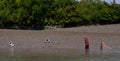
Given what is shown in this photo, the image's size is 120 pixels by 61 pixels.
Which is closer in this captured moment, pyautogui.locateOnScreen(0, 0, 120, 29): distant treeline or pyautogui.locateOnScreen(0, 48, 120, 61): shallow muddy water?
pyautogui.locateOnScreen(0, 48, 120, 61): shallow muddy water

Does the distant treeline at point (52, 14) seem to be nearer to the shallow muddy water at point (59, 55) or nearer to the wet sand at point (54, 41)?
the wet sand at point (54, 41)

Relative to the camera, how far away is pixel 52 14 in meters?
52.6

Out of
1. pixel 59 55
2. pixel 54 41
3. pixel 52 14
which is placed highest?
pixel 52 14

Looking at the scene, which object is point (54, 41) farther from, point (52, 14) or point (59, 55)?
point (52, 14)

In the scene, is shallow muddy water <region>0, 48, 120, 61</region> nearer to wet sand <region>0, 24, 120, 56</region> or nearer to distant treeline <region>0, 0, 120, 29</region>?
wet sand <region>0, 24, 120, 56</region>

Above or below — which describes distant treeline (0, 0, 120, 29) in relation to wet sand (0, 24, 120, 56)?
above

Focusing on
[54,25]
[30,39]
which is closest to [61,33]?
[30,39]

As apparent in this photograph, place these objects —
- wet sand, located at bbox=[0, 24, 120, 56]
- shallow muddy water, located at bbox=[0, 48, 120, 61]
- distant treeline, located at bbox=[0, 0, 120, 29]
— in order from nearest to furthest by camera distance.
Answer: shallow muddy water, located at bbox=[0, 48, 120, 61] < wet sand, located at bbox=[0, 24, 120, 56] < distant treeline, located at bbox=[0, 0, 120, 29]

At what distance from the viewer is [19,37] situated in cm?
3641

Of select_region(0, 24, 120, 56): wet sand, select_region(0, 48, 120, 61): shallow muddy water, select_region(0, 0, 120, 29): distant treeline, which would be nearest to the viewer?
select_region(0, 48, 120, 61): shallow muddy water

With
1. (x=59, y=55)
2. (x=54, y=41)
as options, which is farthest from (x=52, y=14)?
(x=59, y=55)

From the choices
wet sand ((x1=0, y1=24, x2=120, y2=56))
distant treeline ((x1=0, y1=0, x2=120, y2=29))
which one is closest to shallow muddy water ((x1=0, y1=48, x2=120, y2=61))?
wet sand ((x1=0, y1=24, x2=120, y2=56))

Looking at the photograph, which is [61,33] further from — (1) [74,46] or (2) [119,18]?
(2) [119,18]

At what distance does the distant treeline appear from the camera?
5019cm
